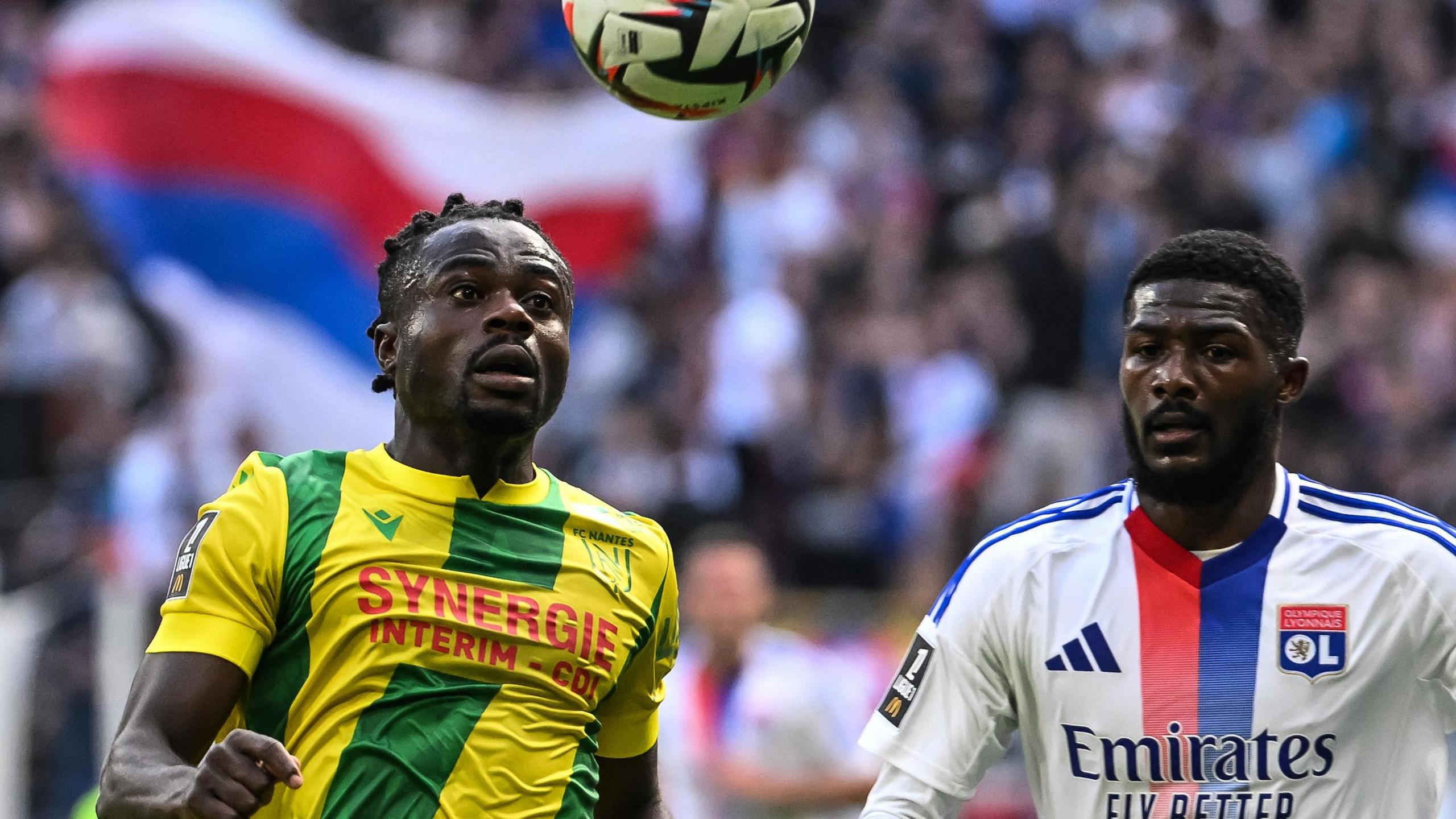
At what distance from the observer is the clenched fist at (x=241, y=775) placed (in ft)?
12.2

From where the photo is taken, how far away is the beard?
481cm

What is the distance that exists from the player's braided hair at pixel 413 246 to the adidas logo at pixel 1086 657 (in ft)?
4.74

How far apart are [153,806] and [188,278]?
31.6 feet

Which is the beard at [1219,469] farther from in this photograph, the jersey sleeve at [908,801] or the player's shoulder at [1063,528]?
the jersey sleeve at [908,801]

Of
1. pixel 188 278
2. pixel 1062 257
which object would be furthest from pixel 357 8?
pixel 1062 257

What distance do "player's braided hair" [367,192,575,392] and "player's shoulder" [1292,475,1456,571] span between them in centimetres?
188

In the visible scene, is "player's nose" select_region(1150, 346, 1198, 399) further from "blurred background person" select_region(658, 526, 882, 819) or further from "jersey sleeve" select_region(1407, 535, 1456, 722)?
"blurred background person" select_region(658, 526, 882, 819)

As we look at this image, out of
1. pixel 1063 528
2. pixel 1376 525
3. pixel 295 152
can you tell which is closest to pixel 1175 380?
pixel 1063 528

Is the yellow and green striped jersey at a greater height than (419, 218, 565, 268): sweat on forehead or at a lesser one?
lesser

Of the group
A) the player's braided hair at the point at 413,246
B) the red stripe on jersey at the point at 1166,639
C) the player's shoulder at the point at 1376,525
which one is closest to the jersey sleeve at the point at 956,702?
the red stripe on jersey at the point at 1166,639

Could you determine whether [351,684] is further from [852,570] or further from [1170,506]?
[852,570]

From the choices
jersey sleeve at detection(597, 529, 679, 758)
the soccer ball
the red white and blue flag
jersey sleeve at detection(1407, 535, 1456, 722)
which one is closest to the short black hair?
jersey sleeve at detection(1407, 535, 1456, 722)

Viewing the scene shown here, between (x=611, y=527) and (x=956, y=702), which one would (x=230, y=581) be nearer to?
(x=611, y=527)

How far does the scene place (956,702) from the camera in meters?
4.91
